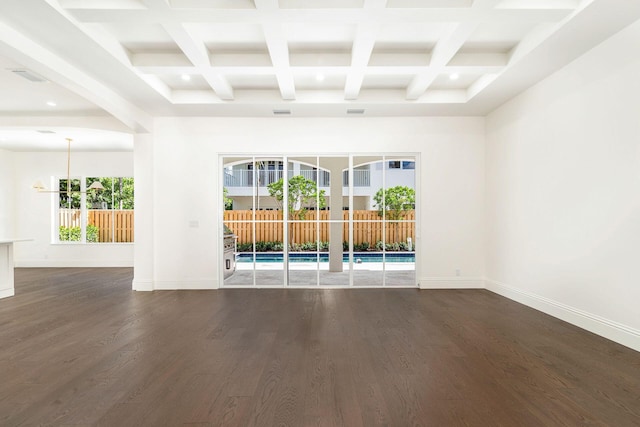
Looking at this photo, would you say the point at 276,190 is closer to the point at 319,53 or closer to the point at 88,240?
the point at 319,53

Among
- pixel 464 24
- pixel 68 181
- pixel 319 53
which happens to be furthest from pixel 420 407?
pixel 68 181

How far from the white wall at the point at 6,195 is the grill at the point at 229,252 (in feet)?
20.9

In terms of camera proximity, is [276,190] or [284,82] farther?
[276,190]

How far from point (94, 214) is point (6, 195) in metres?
2.00

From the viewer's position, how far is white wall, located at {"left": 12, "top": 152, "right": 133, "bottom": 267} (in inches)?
338

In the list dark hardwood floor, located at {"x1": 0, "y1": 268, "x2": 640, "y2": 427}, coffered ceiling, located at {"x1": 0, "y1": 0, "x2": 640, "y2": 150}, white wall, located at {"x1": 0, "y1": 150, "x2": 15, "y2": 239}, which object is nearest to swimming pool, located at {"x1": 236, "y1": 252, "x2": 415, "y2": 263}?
dark hardwood floor, located at {"x1": 0, "y1": 268, "x2": 640, "y2": 427}

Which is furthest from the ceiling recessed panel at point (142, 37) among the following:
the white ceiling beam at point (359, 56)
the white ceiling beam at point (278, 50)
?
the white ceiling beam at point (359, 56)

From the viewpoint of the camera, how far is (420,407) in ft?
7.04

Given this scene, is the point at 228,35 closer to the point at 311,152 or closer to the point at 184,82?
the point at 184,82

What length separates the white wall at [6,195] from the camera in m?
8.34

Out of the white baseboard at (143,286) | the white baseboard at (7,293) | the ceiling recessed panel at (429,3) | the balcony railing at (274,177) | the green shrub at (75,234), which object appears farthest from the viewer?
the green shrub at (75,234)

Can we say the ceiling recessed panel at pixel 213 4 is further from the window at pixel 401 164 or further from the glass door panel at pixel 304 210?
the window at pixel 401 164

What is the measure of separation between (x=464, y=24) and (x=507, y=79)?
58.8 inches

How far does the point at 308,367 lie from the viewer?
272 centimetres
